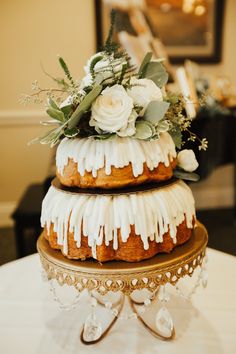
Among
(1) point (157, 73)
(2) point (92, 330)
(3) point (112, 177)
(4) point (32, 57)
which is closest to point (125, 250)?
(3) point (112, 177)

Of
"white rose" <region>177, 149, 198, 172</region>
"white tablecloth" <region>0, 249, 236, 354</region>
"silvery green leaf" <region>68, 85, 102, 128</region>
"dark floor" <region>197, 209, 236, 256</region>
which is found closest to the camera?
"silvery green leaf" <region>68, 85, 102, 128</region>

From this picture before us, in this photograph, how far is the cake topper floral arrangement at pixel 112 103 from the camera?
1088 mm

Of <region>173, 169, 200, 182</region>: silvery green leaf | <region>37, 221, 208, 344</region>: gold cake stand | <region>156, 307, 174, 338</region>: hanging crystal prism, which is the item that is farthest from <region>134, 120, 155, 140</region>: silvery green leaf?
<region>156, 307, 174, 338</region>: hanging crystal prism

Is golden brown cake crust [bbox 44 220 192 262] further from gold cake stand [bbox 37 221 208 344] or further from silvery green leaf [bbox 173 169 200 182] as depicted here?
silvery green leaf [bbox 173 169 200 182]

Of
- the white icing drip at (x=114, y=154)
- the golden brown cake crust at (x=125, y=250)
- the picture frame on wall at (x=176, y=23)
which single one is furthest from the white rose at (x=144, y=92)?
the picture frame on wall at (x=176, y=23)

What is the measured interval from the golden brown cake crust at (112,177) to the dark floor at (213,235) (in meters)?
1.50

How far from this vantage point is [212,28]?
4.22 metres

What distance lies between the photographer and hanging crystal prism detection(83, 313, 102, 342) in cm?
123

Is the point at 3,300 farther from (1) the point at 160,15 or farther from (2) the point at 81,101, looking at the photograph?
(1) the point at 160,15

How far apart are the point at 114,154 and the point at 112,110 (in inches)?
5.0

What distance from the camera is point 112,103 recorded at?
43.3 inches

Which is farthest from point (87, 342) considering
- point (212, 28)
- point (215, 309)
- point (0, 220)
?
point (212, 28)

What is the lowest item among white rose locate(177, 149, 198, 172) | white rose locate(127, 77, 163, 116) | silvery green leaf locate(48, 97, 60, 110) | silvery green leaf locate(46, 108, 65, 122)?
white rose locate(177, 149, 198, 172)

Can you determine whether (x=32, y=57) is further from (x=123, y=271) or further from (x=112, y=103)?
(x=123, y=271)
